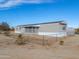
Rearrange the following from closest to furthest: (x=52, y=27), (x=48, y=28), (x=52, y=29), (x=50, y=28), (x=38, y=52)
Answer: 1. (x=38, y=52)
2. (x=52, y=29)
3. (x=52, y=27)
4. (x=50, y=28)
5. (x=48, y=28)

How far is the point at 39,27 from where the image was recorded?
54062mm

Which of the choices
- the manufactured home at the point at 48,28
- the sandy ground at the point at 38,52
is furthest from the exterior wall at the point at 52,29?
the sandy ground at the point at 38,52

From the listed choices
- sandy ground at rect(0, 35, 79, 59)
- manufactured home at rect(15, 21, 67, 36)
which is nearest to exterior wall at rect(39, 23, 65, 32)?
manufactured home at rect(15, 21, 67, 36)

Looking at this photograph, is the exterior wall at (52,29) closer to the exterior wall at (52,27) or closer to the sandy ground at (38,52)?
the exterior wall at (52,27)

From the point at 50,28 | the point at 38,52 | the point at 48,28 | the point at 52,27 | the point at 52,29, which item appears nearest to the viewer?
the point at 38,52

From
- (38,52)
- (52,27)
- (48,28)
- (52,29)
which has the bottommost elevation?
(52,29)

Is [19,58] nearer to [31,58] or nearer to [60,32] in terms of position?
[31,58]

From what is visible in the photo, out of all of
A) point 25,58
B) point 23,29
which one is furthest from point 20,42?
point 23,29

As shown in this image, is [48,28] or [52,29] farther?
[48,28]

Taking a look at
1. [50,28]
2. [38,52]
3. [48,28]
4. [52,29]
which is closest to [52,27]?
[52,29]

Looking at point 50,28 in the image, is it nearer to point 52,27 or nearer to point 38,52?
point 52,27

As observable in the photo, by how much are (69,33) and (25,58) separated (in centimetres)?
3631

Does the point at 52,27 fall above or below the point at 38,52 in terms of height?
below

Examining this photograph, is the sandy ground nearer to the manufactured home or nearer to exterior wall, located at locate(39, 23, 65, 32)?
the manufactured home
